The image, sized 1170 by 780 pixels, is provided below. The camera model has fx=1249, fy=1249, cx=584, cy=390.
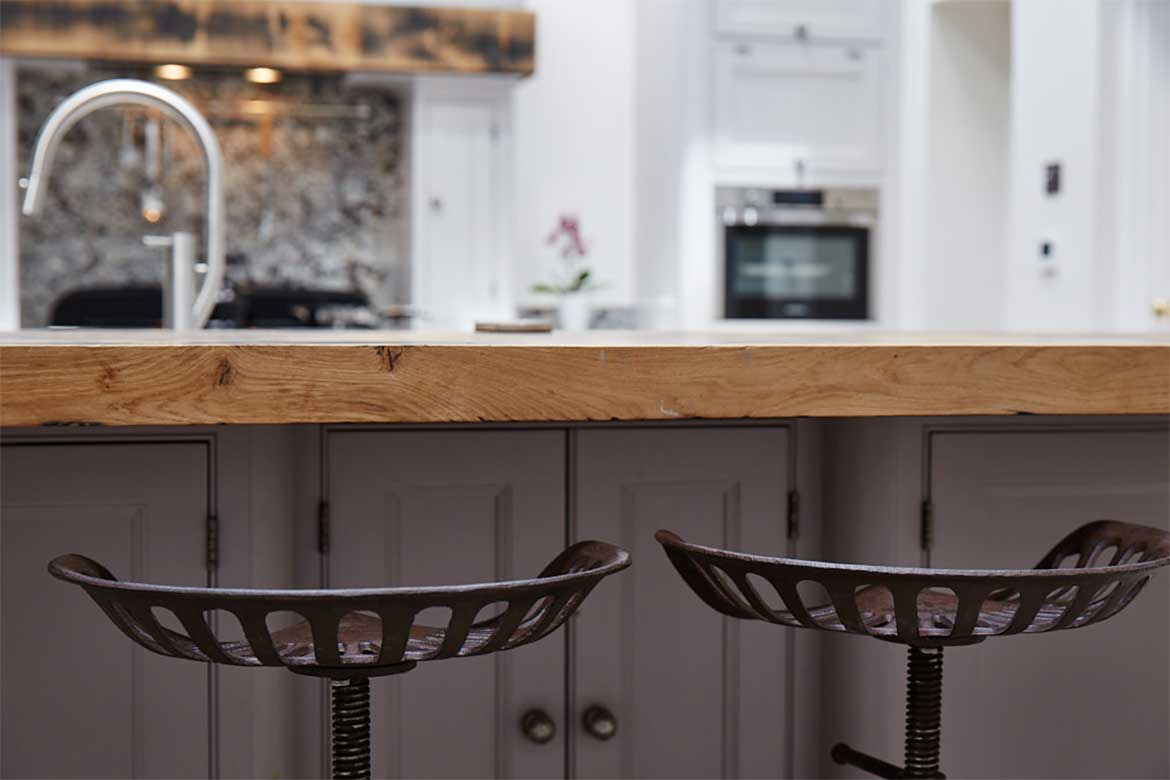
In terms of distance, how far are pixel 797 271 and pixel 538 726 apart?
3348 mm

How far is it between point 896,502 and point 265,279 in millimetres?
Answer: 4591

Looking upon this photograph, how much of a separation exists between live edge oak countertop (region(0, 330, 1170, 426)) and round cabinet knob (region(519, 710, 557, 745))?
566mm

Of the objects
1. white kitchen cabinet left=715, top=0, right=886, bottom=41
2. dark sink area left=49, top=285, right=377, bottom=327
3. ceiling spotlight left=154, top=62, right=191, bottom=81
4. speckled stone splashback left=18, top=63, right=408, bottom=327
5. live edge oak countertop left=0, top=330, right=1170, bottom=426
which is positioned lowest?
live edge oak countertop left=0, top=330, right=1170, bottom=426

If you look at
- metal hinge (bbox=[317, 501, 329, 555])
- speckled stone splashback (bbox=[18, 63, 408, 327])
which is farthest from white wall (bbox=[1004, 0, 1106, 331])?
metal hinge (bbox=[317, 501, 329, 555])

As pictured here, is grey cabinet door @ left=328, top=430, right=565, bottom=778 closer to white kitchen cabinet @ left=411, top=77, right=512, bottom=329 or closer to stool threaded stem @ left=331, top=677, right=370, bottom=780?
stool threaded stem @ left=331, top=677, right=370, bottom=780

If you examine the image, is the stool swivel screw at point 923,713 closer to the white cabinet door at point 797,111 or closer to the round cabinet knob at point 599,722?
the round cabinet knob at point 599,722

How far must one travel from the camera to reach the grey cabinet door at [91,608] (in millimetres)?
1457

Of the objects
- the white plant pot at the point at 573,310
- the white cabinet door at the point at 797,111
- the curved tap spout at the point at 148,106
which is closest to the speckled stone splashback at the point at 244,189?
the white plant pot at the point at 573,310

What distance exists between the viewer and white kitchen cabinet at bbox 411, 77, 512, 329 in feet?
16.5

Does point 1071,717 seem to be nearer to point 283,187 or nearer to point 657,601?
point 657,601

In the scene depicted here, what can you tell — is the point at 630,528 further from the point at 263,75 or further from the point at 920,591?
the point at 263,75

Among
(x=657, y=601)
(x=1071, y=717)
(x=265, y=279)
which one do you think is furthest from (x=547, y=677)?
(x=265, y=279)

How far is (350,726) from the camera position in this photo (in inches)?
46.0

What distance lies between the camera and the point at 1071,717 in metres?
1.73
